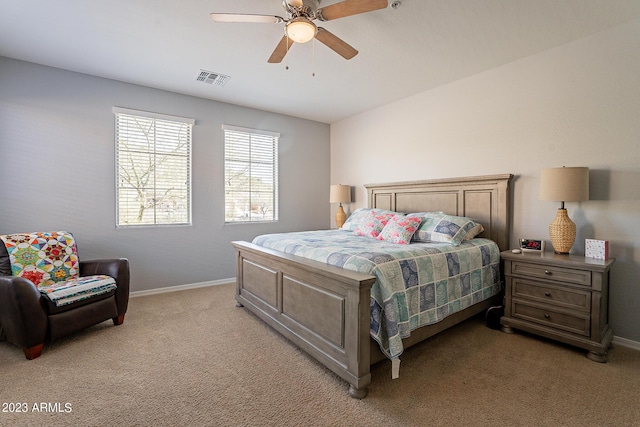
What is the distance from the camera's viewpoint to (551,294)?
252cm

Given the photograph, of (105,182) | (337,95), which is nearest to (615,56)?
(337,95)

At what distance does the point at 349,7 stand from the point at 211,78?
226cm

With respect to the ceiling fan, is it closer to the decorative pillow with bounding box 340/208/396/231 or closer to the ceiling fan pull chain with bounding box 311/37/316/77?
the ceiling fan pull chain with bounding box 311/37/316/77

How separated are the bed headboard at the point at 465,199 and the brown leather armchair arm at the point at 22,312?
3.99 meters

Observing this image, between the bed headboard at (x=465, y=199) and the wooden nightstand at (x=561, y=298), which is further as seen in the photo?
the bed headboard at (x=465, y=199)

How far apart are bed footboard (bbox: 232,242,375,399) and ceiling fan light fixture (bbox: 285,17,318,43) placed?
1653mm

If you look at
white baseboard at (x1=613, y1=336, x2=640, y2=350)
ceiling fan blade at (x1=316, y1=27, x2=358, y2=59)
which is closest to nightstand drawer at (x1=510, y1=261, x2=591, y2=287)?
white baseboard at (x1=613, y1=336, x2=640, y2=350)

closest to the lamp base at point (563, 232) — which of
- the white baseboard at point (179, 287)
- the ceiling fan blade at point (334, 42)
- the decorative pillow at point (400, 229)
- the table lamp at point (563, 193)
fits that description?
the table lamp at point (563, 193)

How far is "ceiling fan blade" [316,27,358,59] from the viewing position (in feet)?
7.22

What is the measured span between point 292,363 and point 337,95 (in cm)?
343

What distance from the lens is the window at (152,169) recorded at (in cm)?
378

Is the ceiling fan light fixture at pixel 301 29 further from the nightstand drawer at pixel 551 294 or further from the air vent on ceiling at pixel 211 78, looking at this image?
the nightstand drawer at pixel 551 294

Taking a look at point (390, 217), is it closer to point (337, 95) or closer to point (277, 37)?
point (337, 95)

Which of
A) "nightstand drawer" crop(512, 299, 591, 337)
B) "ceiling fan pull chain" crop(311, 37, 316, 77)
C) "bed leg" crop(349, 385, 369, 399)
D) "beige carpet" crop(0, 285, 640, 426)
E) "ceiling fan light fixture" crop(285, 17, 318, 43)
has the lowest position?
"beige carpet" crop(0, 285, 640, 426)
